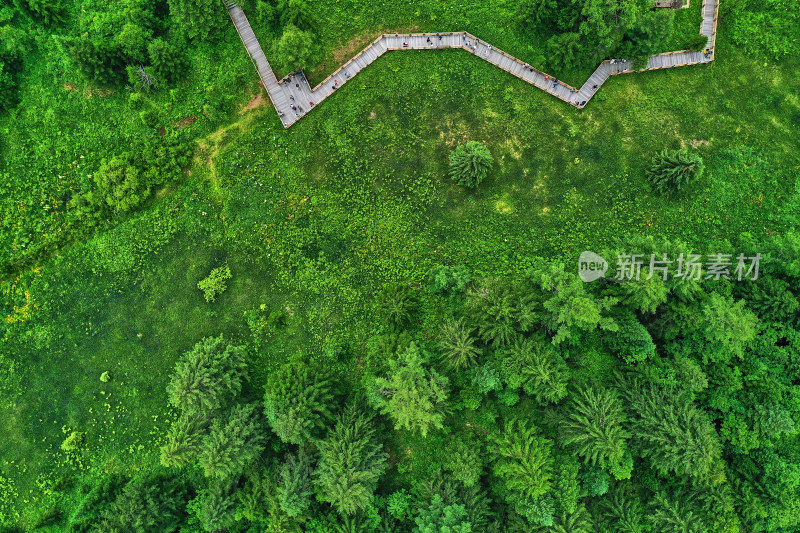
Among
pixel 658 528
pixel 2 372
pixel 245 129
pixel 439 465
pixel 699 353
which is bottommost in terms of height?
pixel 658 528

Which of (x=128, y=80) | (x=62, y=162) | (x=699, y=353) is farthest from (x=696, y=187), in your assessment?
(x=62, y=162)

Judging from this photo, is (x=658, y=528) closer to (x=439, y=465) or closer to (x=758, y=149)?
(x=439, y=465)

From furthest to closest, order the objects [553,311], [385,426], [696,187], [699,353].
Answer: [696,187] → [385,426] → [699,353] → [553,311]

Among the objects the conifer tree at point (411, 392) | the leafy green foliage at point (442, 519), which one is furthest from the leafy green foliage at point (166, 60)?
the leafy green foliage at point (442, 519)

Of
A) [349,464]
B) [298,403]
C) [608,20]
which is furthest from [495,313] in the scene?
[608,20]

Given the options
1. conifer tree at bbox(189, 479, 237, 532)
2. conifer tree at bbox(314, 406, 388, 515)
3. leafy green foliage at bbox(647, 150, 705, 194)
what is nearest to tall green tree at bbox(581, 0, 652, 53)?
leafy green foliage at bbox(647, 150, 705, 194)

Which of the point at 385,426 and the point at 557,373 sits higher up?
the point at 557,373
